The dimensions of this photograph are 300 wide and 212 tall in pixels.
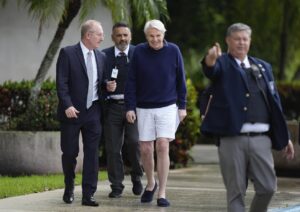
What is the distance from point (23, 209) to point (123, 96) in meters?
2.00

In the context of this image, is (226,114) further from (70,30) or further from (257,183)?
(70,30)

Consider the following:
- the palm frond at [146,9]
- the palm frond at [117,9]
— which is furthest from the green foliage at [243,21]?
the palm frond at [117,9]

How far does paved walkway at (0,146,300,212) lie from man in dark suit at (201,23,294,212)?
205 cm

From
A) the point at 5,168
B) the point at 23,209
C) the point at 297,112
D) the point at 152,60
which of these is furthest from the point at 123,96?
the point at 297,112

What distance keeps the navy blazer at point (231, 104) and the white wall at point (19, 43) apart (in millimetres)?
7952

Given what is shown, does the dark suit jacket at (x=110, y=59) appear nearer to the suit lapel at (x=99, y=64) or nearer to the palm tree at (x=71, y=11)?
the suit lapel at (x=99, y=64)

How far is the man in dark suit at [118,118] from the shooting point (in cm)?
1127

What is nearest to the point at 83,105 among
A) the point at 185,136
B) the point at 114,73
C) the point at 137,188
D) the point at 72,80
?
the point at 72,80

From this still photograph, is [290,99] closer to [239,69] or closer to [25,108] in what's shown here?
[25,108]

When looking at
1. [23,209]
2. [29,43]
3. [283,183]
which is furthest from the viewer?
A: [29,43]

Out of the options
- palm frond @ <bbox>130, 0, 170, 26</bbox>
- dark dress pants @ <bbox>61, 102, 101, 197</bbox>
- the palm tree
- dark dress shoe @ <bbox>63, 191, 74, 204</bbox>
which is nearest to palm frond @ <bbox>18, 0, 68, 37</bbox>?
the palm tree

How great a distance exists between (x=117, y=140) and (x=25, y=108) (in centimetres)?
346

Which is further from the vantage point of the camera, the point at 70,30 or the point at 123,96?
the point at 70,30

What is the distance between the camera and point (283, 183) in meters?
13.5
